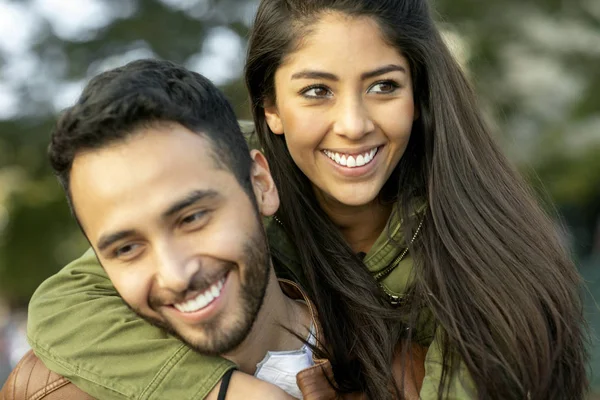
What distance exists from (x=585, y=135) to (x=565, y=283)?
6268 mm

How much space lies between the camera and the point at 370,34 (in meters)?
2.90

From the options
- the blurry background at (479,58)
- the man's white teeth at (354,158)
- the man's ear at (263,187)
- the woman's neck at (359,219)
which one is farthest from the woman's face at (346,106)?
the blurry background at (479,58)

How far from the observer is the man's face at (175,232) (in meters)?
2.21

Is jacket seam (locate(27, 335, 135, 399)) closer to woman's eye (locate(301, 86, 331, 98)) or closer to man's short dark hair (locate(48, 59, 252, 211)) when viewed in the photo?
man's short dark hair (locate(48, 59, 252, 211))

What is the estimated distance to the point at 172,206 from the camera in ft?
7.23

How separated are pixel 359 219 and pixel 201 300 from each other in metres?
1.14

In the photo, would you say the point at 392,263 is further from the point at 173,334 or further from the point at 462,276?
the point at 173,334

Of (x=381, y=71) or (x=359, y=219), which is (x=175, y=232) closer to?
(x=381, y=71)

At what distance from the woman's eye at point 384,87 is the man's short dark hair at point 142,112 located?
2.13ft

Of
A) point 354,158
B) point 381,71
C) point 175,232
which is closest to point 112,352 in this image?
point 175,232

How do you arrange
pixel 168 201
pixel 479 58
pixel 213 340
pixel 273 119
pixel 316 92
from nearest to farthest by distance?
1. pixel 168 201
2. pixel 213 340
3. pixel 316 92
4. pixel 273 119
5. pixel 479 58

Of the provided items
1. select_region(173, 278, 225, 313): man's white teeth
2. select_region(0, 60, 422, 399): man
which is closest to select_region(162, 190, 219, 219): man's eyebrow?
select_region(0, 60, 422, 399): man

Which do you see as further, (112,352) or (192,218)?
(112,352)

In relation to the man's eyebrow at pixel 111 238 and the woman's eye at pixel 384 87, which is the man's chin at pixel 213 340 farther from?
the woman's eye at pixel 384 87
